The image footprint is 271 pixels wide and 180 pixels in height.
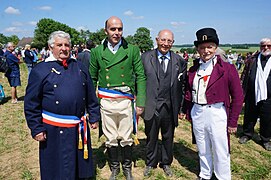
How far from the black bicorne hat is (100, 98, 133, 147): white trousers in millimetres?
1296

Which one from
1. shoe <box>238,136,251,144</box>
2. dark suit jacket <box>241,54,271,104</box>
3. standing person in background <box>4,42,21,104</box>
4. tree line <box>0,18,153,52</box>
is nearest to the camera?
dark suit jacket <box>241,54,271,104</box>

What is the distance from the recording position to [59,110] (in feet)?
8.45

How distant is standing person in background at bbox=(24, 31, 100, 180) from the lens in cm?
251

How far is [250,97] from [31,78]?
4.42 metres

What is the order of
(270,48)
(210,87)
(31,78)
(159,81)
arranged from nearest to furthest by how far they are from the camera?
(31,78) → (210,87) → (159,81) → (270,48)

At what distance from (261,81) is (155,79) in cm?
262

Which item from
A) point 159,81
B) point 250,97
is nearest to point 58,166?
point 159,81

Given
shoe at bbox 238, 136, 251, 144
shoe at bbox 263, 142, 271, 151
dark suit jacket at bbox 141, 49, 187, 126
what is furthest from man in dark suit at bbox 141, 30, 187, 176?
shoe at bbox 263, 142, 271, 151

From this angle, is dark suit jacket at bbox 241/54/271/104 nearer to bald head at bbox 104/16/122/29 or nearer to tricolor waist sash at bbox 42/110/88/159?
bald head at bbox 104/16/122/29

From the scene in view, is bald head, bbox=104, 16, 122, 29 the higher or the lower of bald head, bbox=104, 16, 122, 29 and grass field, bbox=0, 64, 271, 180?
the higher

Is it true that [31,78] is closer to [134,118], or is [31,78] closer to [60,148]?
[60,148]

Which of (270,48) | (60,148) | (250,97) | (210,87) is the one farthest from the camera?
(250,97)

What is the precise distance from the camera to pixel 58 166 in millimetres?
2725

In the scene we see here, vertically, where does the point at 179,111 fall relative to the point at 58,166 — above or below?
above
